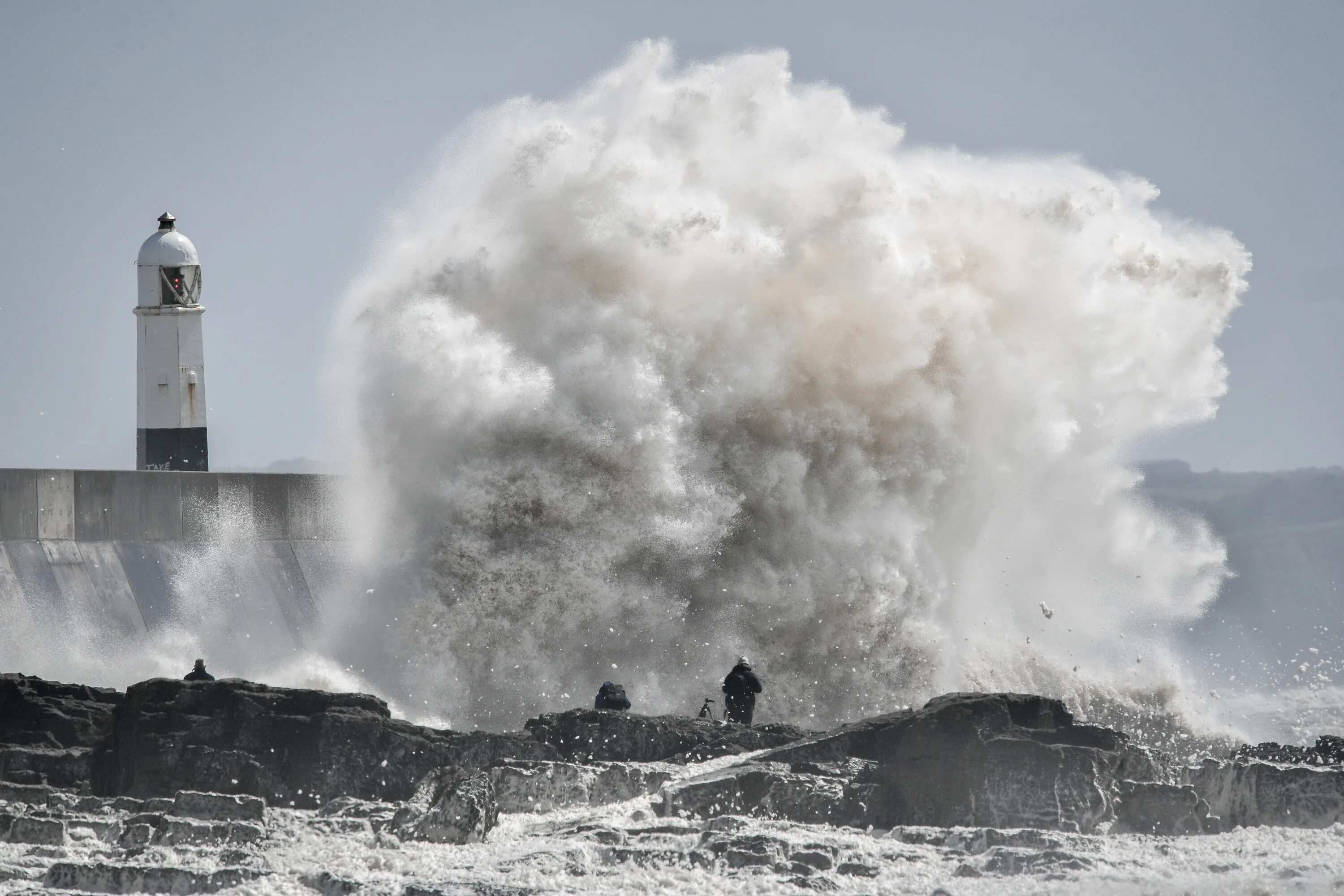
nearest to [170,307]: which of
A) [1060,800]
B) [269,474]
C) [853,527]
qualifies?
[269,474]

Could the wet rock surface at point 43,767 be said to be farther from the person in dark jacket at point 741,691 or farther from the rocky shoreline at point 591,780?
the person in dark jacket at point 741,691

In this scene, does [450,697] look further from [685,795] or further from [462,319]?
[685,795]

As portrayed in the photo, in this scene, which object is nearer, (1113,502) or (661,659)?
(661,659)

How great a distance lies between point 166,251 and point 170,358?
4.79 ft

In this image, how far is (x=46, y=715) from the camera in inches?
513

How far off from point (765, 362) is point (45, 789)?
10.8m

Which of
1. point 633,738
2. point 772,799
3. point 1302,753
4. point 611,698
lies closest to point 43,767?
point 633,738

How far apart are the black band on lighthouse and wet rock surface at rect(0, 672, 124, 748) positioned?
8850mm

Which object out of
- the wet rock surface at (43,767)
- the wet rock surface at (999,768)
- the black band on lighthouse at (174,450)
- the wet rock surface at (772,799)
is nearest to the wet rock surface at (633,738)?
the wet rock surface at (772,799)

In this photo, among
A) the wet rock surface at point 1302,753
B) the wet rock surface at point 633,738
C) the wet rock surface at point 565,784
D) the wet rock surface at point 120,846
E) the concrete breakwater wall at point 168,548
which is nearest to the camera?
the wet rock surface at point 120,846

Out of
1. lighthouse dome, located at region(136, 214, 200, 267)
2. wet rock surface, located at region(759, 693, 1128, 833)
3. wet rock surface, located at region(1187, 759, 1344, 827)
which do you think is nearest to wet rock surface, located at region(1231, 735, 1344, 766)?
wet rock surface, located at region(1187, 759, 1344, 827)

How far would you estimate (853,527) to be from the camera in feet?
67.9

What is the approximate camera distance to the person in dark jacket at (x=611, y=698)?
48.4 ft

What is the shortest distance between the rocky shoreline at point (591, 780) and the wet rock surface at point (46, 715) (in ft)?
0.07
